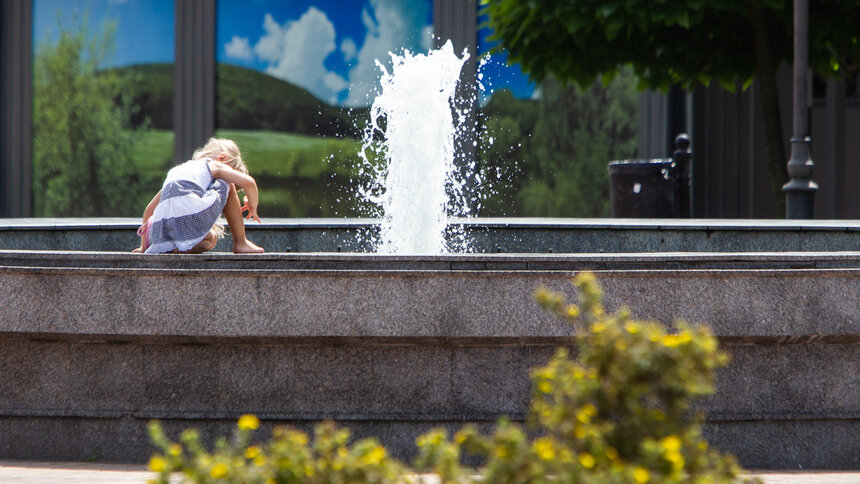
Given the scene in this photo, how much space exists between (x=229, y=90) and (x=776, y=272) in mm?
14774

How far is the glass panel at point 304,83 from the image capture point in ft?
59.6

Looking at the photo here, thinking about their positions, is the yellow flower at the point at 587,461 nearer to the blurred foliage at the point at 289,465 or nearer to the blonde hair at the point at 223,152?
the blurred foliage at the point at 289,465

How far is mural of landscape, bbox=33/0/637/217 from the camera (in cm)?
1811

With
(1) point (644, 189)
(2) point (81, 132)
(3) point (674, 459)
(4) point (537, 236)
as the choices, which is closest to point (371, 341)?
(3) point (674, 459)

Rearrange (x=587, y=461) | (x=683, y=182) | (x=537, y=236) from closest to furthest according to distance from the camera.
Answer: (x=587, y=461)
(x=537, y=236)
(x=683, y=182)

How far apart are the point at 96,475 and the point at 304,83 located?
46.6 ft

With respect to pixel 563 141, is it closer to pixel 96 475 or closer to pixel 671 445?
pixel 96 475

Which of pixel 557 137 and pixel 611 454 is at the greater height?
pixel 557 137

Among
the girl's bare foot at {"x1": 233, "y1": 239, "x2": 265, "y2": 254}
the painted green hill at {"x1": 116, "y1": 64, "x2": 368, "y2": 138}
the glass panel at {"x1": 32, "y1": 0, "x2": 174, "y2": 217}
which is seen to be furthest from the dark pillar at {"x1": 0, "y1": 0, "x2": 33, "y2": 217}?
the girl's bare foot at {"x1": 233, "y1": 239, "x2": 265, "y2": 254}

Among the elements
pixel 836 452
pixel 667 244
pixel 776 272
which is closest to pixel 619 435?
pixel 776 272

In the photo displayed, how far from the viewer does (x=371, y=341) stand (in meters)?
4.87

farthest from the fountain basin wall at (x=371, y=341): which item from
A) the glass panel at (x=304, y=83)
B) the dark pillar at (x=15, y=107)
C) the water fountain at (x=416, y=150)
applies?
the dark pillar at (x=15, y=107)

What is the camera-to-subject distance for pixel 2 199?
19391 millimetres

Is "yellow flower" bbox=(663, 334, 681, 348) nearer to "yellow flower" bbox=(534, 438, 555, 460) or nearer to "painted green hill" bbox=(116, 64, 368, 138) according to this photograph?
"yellow flower" bbox=(534, 438, 555, 460)
